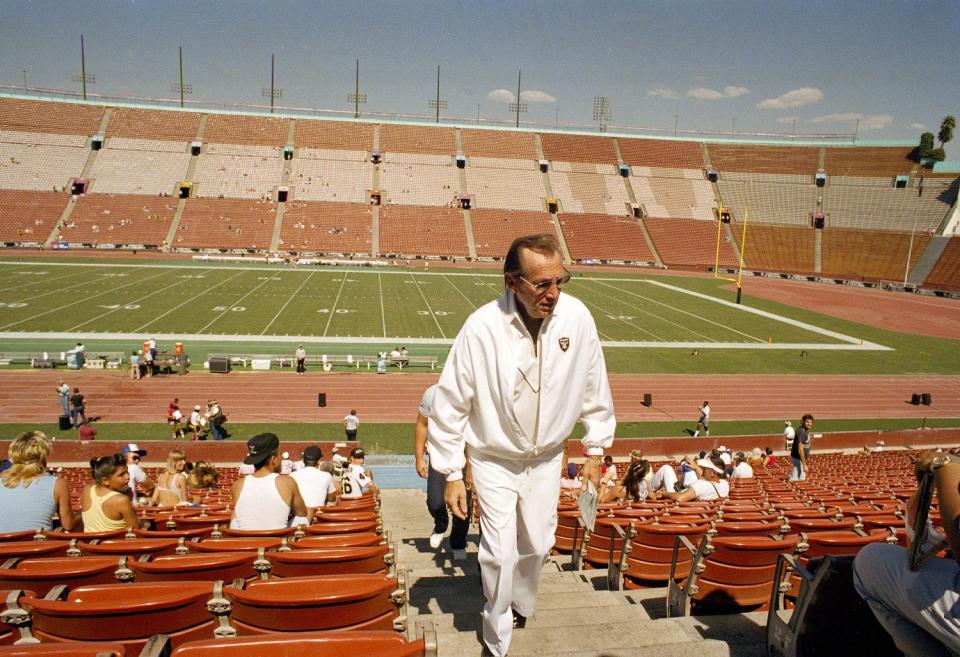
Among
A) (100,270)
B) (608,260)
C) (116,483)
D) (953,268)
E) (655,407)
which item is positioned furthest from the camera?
(608,260)

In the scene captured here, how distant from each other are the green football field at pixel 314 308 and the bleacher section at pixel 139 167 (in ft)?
77.1

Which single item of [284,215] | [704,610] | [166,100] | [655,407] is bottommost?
[655,407]

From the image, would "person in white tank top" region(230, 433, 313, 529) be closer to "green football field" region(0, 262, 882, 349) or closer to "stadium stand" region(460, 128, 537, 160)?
"green football field" region(0, 262, 882, 349)

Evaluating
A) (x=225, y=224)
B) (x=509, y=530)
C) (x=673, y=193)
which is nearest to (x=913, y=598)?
(x=509, y=530)

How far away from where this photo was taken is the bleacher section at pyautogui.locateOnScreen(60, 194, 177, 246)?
58.0 m

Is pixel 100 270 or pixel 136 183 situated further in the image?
pixel 136 183

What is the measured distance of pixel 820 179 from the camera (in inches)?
3098

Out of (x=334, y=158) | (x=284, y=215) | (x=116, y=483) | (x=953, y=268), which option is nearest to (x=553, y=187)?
(x=334, y=158)

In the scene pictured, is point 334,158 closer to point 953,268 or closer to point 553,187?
point 553,187

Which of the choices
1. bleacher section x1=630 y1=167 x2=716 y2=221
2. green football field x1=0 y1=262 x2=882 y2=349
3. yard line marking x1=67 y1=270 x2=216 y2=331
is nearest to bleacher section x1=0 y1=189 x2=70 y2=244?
green football field x1=0 y1=262 x2=882 y2=349

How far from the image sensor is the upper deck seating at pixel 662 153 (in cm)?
8450

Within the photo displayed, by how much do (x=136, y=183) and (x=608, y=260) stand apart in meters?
51.7

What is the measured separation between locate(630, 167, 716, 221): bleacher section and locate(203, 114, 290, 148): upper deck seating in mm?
45825

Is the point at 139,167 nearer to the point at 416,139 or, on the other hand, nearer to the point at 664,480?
the point at 416,139
